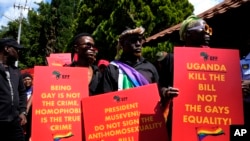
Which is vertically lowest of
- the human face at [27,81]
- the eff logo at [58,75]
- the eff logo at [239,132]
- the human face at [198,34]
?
the eff logo at [239,132]

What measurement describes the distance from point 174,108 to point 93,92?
0.90m

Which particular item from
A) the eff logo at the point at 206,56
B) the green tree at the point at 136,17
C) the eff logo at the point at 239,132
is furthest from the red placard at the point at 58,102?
the green tree at the point at 136,17

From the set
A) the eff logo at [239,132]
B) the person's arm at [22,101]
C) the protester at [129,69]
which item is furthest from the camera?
the person's arm at [22,101]

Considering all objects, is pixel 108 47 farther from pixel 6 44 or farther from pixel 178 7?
pixel 6 44

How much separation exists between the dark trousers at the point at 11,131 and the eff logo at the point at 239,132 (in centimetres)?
251

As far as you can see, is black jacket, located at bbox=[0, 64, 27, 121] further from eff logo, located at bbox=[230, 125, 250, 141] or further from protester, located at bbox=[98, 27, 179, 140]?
eff logo, located at bbox=[230, 125, 250, 141]

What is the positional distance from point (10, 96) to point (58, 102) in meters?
1.41

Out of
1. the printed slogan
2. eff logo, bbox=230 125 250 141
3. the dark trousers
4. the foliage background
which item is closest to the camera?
eff logo, bbox=230 125 250 141

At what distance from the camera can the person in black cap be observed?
4328 mm

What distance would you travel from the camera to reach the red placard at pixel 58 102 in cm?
309

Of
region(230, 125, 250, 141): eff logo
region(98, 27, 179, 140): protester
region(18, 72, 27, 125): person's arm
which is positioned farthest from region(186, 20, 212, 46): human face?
region(18, 72, 27, 125): person's arm

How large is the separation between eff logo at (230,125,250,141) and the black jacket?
8.34 ft

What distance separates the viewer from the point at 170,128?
9.13 ft

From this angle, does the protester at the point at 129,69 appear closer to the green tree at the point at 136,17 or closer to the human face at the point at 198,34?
the human face at the point at 198,34
